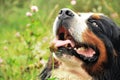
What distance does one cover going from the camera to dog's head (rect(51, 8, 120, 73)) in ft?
19.9

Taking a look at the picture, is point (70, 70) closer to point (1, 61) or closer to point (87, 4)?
point (1, 61)

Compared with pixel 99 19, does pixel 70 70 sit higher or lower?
lower

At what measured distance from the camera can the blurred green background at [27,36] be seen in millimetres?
7105

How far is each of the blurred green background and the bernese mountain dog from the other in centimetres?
61

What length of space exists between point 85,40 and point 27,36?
131cm

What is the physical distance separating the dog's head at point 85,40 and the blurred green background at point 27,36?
69cm

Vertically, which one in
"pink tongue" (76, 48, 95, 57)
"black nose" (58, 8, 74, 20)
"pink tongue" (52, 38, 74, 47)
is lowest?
"pink tongue" (76, 48, 95, 57)

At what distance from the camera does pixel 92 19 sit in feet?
21.0

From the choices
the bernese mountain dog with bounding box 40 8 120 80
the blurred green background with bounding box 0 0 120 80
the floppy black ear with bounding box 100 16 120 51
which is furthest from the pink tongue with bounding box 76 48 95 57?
the blurred green background with bounding box 0 0 120 80

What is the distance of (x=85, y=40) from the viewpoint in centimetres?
620

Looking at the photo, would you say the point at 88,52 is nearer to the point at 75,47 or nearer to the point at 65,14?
the point at 75,47

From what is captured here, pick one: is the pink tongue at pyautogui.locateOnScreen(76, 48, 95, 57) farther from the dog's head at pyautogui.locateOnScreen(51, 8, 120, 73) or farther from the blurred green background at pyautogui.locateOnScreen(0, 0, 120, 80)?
the blurred green background at pyautogui.locateOnScreen(0, 0, 120, 80)

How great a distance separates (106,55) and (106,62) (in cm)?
8

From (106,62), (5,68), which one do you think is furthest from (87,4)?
(106,62)
